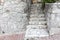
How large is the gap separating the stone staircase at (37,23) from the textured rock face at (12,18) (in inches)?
13.7

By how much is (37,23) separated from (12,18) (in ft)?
3.10

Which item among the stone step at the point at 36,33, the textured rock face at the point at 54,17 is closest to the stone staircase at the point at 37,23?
the stone step at the point at 36,33

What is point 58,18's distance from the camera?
415 cm

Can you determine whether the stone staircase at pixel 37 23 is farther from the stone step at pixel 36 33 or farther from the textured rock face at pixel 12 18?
the textured rock face at pixel 12 18

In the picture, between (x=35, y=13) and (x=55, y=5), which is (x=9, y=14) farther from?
(x=55, y=5)

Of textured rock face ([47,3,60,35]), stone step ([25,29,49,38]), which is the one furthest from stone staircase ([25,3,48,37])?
textured rock face ([47,3,60,35])

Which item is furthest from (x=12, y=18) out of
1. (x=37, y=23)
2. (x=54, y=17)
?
(x=54, y=17)

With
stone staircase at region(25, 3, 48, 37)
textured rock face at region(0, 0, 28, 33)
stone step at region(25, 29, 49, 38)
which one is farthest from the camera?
textured rock face at region(0, 0, 28, 33)

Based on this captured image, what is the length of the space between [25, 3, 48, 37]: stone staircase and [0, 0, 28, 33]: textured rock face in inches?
13.7

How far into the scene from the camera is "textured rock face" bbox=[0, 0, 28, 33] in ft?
17.0

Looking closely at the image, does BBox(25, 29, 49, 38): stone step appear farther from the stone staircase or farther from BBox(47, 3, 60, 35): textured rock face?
BBox(47, 3, 60, 35): textured rock face

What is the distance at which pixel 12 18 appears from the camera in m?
5.19

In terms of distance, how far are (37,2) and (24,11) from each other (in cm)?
146

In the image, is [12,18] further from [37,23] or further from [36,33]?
[36,33]
